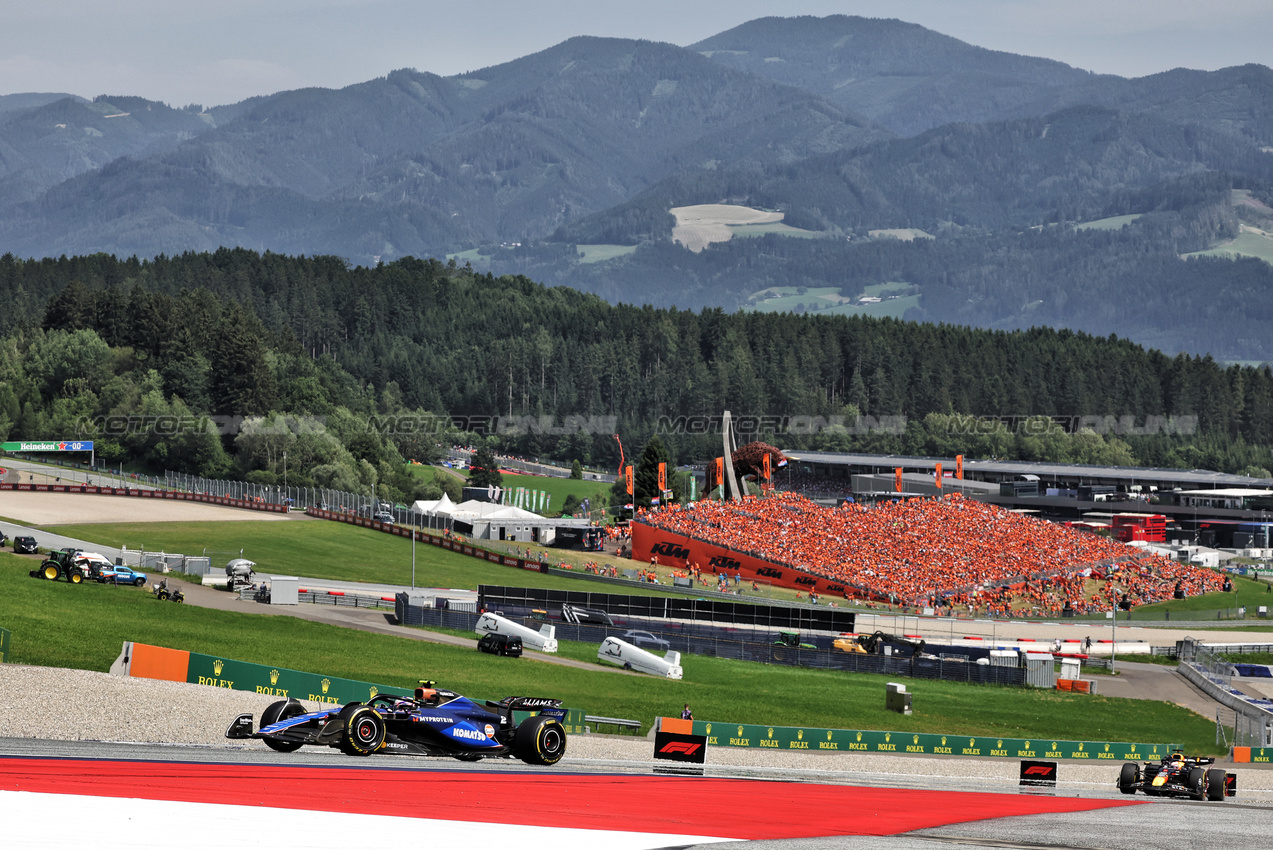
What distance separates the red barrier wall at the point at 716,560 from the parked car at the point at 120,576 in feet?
145

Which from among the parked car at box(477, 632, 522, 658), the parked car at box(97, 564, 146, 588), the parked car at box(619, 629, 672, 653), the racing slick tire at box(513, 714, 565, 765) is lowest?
the parked car at box(619, 629, 672, 653)

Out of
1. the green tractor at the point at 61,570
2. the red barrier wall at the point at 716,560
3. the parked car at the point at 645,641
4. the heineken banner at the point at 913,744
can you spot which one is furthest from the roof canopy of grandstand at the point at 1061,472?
the green tractor at the point at 61,570

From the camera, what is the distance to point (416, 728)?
23469mm

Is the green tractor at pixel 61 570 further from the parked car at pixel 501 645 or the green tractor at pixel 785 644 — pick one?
the green tractor at pixel 785 644

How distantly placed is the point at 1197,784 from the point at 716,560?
63.6m

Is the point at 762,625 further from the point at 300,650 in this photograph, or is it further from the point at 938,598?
the point at 300,650

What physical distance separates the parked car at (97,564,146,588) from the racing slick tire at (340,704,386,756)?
38377mm

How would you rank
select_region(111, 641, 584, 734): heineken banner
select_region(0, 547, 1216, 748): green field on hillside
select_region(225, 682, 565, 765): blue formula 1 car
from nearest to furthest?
select_region(225, 682, 565, 765): blue formula 1 car < select_region(111, 641, 584, 734): heineken banner < select_region(0, 547, 1216, 748): green field on hillside

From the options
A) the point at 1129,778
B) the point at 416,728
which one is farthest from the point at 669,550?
the point at 416,728

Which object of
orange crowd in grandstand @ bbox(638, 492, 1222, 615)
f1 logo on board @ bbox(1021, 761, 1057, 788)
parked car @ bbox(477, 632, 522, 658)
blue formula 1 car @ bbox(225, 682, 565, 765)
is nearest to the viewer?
blue formula 1 car @ bbox(225, 682, 565, 765)

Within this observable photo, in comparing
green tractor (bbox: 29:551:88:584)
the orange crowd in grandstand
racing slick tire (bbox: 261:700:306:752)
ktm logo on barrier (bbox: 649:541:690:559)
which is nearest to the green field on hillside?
green tractor (bbox: 29:551:88:584)

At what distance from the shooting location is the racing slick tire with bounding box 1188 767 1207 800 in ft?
99.8

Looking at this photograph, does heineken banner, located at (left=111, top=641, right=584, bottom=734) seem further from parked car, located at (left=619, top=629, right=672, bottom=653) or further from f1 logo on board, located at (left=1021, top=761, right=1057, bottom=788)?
parked car, located at (left=619, top=629, right=672, bottom=653)

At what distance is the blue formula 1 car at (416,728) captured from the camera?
22.9 m
